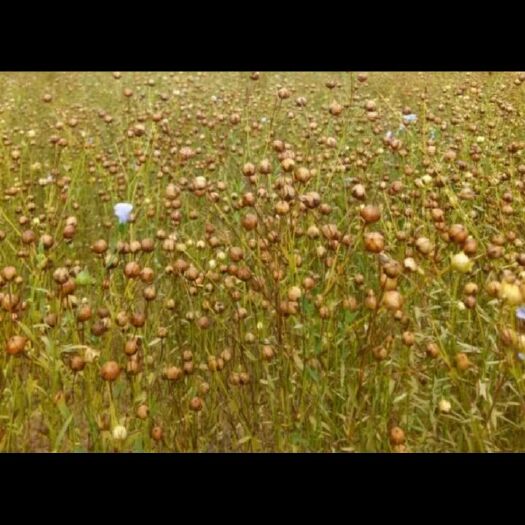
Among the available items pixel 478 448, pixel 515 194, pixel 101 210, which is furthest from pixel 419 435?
pixel 101 210

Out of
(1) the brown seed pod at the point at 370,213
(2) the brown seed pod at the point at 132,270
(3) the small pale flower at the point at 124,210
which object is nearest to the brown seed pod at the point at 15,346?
(2) the brown seed pod at the point at 132,270

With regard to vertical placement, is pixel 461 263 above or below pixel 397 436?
above

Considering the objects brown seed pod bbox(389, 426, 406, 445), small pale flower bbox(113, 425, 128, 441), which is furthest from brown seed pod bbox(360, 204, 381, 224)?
small pale flower bbox(113, 425, 128, 441)

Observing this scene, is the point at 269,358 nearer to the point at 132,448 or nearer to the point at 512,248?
the point at 132,448

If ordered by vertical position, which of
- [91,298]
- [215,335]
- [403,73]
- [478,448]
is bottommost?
[478,448]

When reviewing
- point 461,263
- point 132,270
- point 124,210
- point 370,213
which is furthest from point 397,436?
point 124,210

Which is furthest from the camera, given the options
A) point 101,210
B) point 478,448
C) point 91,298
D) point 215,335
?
point 101,210

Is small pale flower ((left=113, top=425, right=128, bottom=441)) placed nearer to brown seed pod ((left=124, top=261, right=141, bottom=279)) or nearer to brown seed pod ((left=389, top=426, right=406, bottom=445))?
brown seed pod ((left=124, top=261, right=141, bottom=279))

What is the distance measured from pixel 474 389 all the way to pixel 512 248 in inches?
31.5

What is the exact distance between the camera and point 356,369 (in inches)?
70.7

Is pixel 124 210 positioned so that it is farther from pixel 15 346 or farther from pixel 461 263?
pixel 461 263

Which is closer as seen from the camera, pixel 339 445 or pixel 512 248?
pixel 339 445

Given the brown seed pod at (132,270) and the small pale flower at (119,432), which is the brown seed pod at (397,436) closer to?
the small pale flower at (119,432)

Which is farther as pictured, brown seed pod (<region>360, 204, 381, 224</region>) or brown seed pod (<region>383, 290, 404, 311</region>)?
brown seed pod (<region>360, 204, 381, 224</region>)
